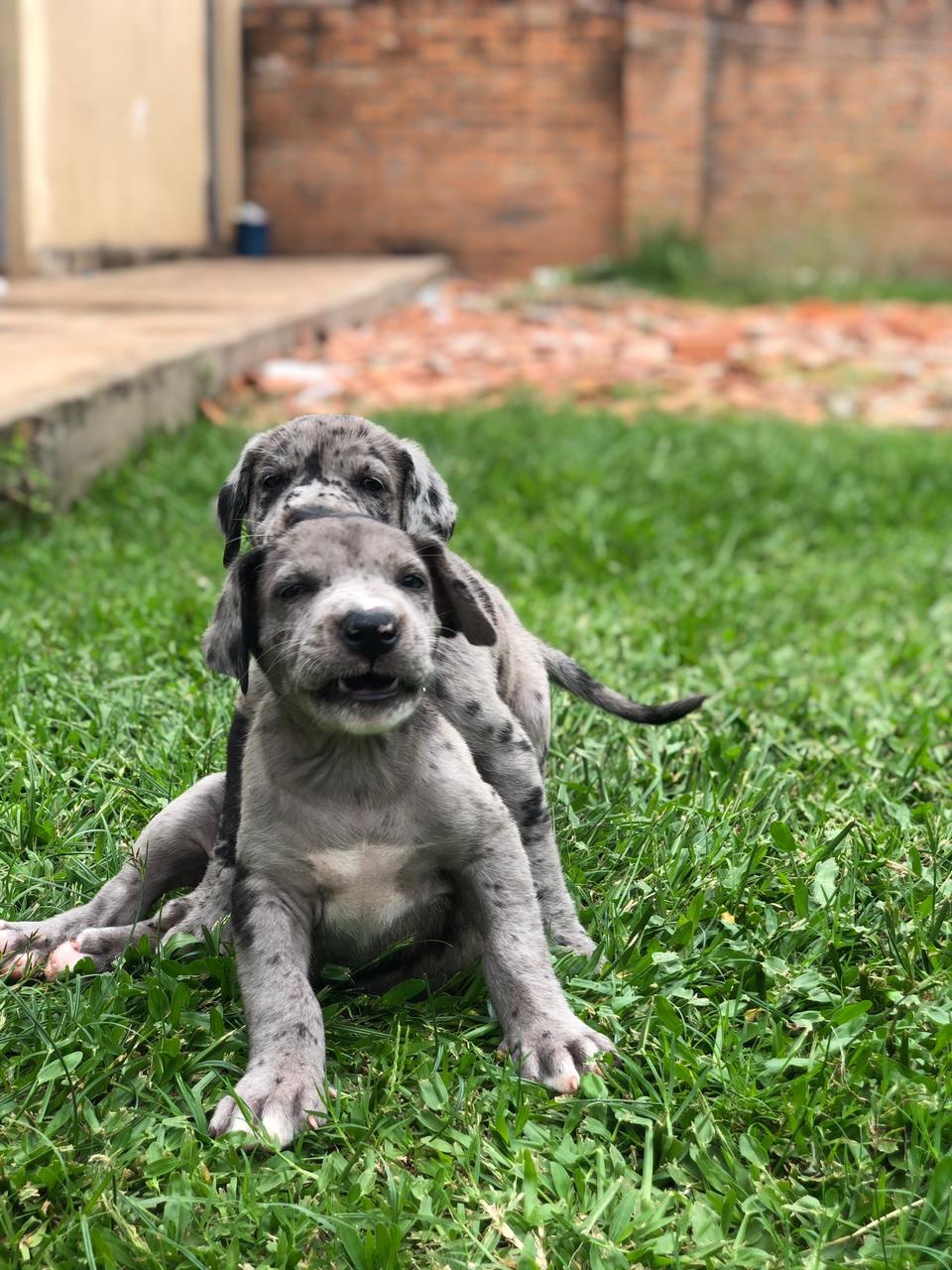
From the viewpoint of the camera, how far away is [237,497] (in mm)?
2936

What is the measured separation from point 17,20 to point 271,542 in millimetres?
9493

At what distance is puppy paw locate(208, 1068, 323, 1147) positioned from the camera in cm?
208

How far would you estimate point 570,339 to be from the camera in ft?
37.2

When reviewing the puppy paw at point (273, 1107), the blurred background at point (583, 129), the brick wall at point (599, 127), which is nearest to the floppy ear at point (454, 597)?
the puppy paw at point (273, 1107)

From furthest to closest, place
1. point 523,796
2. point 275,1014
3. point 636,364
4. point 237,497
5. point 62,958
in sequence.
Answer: point 636,364 → point 237,497 → point 523,796 → point 62,958 → point 275,1014

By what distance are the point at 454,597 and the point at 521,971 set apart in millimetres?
619

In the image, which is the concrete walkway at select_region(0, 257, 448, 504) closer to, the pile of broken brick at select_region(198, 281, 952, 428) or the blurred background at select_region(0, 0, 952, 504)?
the pile of broken brick at select_region(198, 281, 952, 428)

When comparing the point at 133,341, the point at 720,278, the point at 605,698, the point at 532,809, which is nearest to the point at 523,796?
the point at 532,809

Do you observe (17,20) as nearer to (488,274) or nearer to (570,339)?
(570,339)

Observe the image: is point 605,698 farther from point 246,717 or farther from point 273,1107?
point 273,1107

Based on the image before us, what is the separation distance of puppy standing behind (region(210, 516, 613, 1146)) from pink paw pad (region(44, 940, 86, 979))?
0.37 m

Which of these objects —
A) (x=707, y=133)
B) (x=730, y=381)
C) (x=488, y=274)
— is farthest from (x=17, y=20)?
(x=707, y=133)

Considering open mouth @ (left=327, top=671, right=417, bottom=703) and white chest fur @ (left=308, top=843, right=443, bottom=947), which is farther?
white chest fur @ (left=308, top=843, right=443, bottom=947)

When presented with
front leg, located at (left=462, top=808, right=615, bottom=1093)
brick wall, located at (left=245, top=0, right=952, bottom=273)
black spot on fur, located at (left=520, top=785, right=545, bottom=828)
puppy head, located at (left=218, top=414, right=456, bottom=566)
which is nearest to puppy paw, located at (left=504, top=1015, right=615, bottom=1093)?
front leg, located at (left=462, top=808, right=615, bottom=1093)
